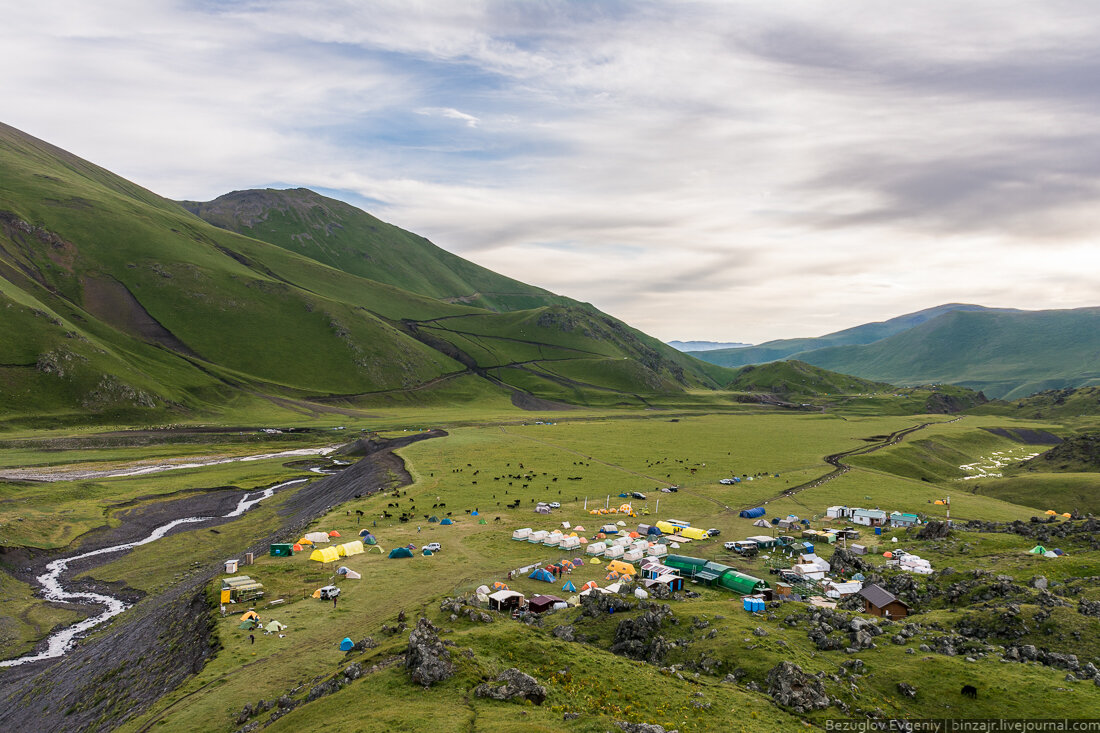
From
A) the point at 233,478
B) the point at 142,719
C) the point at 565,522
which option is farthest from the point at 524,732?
the point at 233,478

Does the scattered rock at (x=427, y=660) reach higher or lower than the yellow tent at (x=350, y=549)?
higher

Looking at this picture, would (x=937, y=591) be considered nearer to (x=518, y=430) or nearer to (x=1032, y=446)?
(x=518, y=430)

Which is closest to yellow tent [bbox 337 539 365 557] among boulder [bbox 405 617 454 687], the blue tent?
the blue tent

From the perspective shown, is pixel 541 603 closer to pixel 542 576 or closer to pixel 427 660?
pixel 542 576

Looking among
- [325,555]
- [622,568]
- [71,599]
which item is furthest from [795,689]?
[71,599]

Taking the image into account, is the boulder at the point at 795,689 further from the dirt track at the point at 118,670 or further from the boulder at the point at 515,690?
the dirt track at the point at 118,670

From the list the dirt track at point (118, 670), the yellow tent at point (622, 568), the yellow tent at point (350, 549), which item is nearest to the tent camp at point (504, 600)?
the yellow tent at point (622, 568)

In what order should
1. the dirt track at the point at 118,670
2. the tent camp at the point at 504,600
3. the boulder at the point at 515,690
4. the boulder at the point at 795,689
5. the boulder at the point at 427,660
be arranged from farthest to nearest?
1. the tent camp at the point at 504,600
2. the dirt track at the point at 118,670
3. the boulder at the point at 427,660
4. the boulder at the point at 795,689
5. the boulder at the point at 515,690
